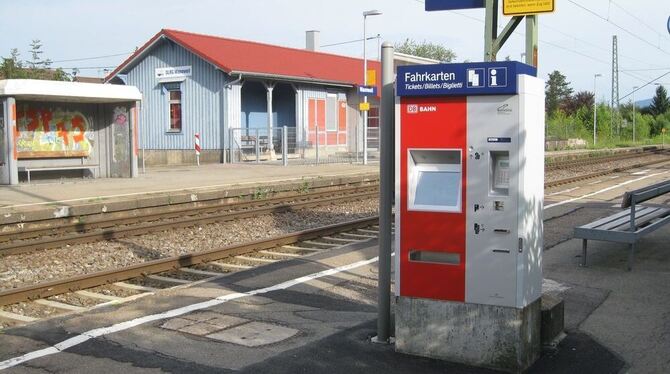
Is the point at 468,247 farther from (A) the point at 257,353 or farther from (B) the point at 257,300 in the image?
(B) the point at 257,300

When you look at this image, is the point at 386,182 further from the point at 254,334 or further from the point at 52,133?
the point at 52,133

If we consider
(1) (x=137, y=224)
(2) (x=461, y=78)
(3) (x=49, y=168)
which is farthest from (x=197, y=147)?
(2) (x=461, y=78)

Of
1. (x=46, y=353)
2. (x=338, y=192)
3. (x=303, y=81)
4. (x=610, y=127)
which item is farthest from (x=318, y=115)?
(x=610, y=127)

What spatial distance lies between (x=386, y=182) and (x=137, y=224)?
362 inches

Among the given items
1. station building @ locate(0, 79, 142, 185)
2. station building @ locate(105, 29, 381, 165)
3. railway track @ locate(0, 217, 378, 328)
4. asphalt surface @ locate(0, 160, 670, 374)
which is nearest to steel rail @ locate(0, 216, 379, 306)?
railway track @ locate(0, 217, 378, 328)

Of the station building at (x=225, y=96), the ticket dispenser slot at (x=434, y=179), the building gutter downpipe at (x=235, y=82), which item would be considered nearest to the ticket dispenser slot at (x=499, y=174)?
the ticket dispenser slot at (x=434, y=179)

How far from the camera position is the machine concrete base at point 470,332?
5.12 meters

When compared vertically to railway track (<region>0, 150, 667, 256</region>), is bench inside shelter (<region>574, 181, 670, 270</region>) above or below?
above

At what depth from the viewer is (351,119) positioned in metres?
38.9

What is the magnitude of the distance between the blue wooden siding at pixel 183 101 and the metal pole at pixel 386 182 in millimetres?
27143

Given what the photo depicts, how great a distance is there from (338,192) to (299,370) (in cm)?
1483

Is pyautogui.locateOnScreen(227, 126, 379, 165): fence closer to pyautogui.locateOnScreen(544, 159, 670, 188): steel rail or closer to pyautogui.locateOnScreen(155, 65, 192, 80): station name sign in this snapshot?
pyautogui.locateOnScreen(155, 65, 192, 80): station name sign

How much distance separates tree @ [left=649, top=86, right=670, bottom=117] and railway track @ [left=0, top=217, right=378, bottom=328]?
296 feet

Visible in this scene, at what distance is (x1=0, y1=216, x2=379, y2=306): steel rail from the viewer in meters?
8.12
